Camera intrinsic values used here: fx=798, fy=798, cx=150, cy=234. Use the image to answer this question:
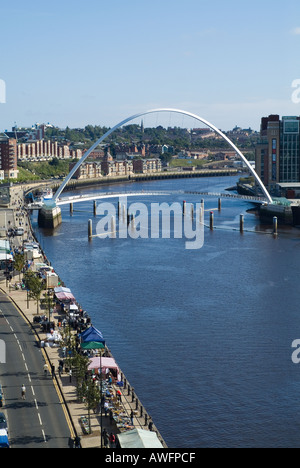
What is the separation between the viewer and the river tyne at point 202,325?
95.7 ft

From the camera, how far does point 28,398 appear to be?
28453mm

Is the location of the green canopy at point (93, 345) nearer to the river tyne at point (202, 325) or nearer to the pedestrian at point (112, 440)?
the river tyne at point (202, 325)

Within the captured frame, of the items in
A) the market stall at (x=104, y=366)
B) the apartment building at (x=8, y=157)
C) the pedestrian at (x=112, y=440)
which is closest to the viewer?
the pedestrian at (x=112, y=440)

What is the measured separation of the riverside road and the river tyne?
3.85 metres

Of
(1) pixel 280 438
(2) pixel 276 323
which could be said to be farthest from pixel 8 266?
(1) pixel 280 438

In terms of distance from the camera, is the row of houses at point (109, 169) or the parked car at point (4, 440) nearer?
the parked car at point (4, 440)

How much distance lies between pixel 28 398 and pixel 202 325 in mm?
14681

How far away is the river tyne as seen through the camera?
29172mm

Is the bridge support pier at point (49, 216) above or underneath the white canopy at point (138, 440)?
above

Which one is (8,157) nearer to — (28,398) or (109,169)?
(109,169)

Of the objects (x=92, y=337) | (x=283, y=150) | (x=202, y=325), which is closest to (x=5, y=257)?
(x=202, y=325)

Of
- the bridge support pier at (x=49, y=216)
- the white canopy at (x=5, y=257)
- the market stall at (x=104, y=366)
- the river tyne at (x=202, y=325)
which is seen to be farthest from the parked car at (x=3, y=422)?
the bridge support pier at (x=49, y=216)

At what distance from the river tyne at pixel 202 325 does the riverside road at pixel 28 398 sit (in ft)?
12.6
